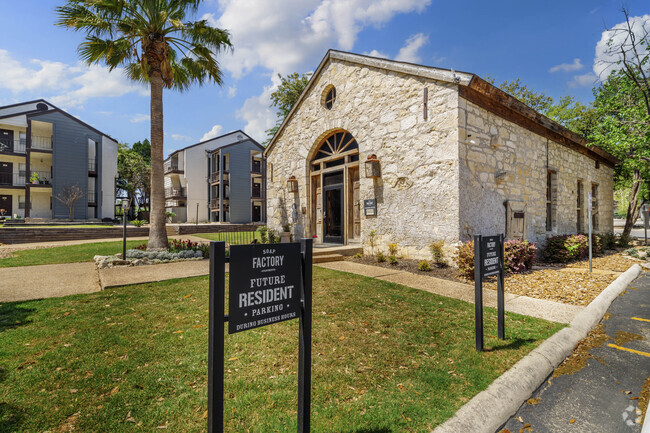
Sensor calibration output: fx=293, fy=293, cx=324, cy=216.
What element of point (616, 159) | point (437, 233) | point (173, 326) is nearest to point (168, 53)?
point (173, 326)

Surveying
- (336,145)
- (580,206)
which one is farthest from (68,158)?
(580,206)

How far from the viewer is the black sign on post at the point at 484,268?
3154 mm

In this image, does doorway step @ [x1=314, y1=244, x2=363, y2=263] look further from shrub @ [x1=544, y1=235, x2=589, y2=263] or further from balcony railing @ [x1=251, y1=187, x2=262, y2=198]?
balcony railing @ [x1=251, y1=187, x2=262, y2=198]

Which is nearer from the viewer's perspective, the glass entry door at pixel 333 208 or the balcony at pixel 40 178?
the glass entry door at pixel 333 208

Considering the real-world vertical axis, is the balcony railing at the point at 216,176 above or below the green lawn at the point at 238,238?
above

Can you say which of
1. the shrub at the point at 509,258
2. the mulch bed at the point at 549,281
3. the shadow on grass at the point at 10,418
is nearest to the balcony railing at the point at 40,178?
the mulch bed at the point at 549,281

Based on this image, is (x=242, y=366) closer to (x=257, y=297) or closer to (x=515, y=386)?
(x=257, y=297)

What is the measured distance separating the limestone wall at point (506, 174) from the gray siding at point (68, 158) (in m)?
30.6

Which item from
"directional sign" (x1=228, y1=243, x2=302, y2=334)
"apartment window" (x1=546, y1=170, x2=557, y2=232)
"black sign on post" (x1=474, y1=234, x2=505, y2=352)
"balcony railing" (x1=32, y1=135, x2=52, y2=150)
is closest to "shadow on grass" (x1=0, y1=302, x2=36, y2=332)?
"directional sign" (x1=228, y1=243, x2=302, y2=334)

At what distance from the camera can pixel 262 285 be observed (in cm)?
173

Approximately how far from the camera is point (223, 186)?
103 ft

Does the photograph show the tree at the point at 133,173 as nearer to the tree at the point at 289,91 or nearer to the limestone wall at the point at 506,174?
the tree at the point at 289,91

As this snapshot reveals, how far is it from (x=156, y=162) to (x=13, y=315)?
6409 mm

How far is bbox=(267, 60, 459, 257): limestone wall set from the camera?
7.45 metres
